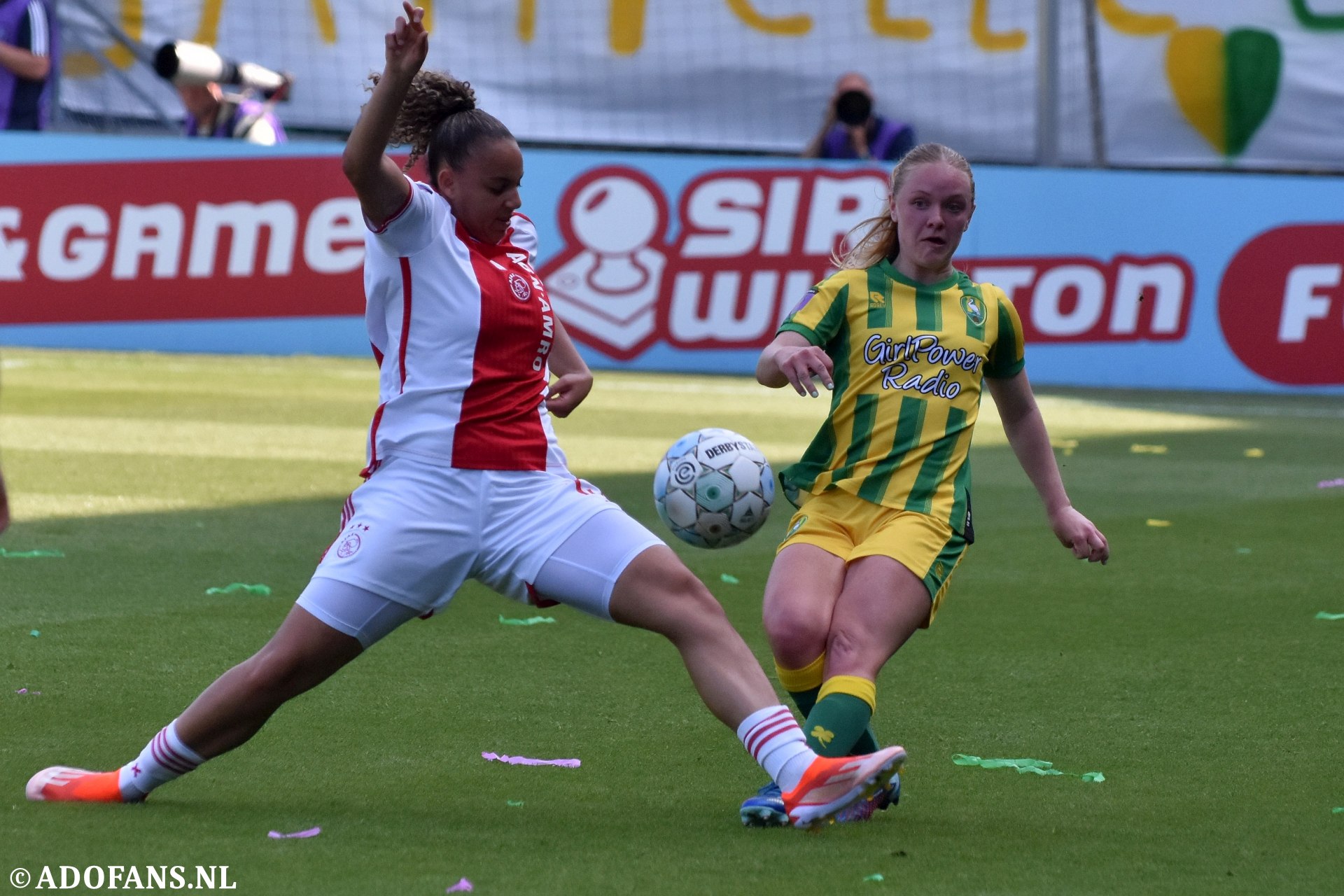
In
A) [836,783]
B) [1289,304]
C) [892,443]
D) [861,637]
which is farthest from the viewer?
[1289,304]

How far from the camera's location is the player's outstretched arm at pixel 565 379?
439cm

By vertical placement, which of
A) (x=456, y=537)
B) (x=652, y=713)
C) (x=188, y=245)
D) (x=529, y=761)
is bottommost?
(x=188, y=245)

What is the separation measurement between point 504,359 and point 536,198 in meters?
11.6

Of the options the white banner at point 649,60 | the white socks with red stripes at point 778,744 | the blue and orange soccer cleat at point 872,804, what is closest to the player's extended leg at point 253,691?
the white socks with red stripes at point 778,744

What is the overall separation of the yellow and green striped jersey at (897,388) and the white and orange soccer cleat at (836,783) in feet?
2.51

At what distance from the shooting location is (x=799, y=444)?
11.6m

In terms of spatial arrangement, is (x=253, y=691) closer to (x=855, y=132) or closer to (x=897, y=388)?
(x=897, y=388)

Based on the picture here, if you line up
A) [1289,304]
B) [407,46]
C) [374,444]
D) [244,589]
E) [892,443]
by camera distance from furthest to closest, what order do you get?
[1289,304], [244,589], [892,443], [374,444], [407,46]

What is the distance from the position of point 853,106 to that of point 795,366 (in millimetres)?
12175

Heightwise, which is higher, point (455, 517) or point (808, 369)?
point (808, 369)

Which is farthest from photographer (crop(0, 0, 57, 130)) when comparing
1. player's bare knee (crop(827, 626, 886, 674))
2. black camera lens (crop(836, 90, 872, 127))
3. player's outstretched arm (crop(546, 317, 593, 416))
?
player's bare knee (crop(827, 626, 886, 674))

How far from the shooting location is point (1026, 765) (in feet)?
15.6

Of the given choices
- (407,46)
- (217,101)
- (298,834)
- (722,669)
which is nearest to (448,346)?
(407,46)

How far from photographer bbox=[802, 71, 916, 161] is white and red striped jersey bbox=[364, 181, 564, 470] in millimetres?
12037
